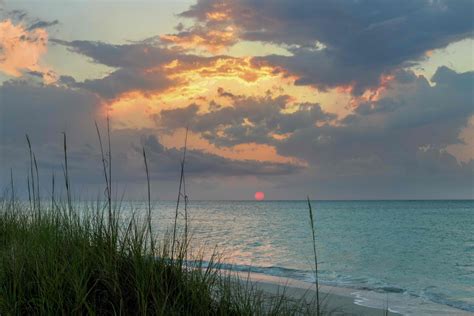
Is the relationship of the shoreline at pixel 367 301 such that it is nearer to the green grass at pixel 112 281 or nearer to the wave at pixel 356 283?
the wave at pixel 356 283

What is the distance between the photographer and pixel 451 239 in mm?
35094

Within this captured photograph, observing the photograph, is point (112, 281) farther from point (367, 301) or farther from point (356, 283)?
point (356, 283)

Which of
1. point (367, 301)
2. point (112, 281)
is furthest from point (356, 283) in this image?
point (112, 281)

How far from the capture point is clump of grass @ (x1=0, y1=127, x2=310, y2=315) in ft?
13.7

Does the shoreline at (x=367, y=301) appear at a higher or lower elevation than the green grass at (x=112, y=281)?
lower

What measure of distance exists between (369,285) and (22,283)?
1185 cm

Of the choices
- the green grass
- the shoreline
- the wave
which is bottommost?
the wave

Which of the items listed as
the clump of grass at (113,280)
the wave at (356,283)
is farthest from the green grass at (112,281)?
the wave at (356,283)

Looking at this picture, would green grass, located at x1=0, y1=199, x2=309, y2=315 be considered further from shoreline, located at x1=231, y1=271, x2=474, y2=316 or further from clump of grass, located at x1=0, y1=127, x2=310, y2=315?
shoreline, located at x1=231, y1=271, x2=474, y2=316

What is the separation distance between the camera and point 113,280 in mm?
4383

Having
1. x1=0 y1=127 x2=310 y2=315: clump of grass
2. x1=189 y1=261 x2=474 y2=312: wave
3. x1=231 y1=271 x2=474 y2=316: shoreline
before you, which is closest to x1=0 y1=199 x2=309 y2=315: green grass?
x1=0 y1=127 x2=310 y2=315: clump of grass

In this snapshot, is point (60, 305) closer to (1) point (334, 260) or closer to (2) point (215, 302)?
(2) point (215, 302)

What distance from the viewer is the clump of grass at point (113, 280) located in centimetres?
417

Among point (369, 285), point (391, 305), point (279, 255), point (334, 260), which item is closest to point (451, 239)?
point (334, 260)
